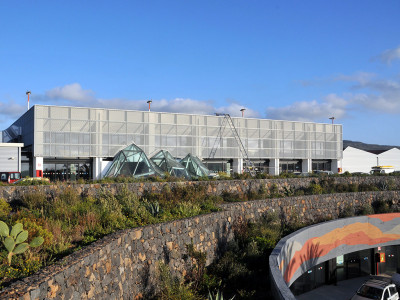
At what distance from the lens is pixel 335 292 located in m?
25.4

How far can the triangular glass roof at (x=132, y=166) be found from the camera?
29.9 m

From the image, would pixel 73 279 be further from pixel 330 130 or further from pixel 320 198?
pixel 330 130

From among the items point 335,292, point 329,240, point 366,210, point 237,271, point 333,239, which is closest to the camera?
point 237,271

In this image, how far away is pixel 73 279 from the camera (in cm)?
678

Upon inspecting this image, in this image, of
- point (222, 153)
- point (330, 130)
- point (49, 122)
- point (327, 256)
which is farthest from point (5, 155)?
point (330, 130)

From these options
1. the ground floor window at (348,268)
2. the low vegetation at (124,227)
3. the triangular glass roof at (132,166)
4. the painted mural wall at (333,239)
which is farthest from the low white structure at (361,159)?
the low vegetation at (124,227)

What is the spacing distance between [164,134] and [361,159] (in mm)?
37870

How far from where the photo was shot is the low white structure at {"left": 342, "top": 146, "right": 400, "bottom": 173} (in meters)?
65.6

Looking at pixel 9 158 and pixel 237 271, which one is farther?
pixel 9 158

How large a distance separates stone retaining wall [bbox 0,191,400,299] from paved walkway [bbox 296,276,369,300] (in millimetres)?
10251

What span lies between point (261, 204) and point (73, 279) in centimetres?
1410

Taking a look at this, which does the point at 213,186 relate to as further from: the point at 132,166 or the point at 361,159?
the point at 361,159

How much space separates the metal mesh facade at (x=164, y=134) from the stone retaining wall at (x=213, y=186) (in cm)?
2330

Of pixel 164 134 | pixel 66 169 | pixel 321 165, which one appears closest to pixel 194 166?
pixel 164 134
